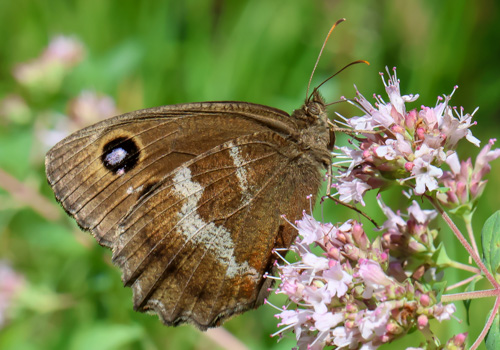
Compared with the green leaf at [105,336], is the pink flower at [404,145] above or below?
below

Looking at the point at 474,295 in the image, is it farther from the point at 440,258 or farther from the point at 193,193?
the point at 193,193

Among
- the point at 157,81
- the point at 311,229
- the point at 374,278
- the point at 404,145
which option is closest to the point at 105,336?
the point at 311,229

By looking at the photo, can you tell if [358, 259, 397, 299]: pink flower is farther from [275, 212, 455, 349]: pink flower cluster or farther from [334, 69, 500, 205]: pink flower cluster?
[334, 69, 500, 205]: pink flower cluster

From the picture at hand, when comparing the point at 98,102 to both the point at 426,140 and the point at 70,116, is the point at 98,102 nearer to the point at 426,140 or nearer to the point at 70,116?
the point at 70,116

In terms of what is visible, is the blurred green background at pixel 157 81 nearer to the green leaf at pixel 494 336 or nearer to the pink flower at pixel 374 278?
the green leaf at pixel 494 336

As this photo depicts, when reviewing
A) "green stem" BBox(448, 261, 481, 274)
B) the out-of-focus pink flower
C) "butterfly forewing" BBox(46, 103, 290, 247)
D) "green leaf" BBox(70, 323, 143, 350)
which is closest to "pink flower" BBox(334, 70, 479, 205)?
"green stem" BBox(448, 261, 481, 274)

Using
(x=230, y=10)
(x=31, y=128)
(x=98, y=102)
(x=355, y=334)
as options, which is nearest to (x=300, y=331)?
(x=355, y=334)

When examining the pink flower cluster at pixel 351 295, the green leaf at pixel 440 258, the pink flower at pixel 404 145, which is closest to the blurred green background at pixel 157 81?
the green leaf at pixel 440 258

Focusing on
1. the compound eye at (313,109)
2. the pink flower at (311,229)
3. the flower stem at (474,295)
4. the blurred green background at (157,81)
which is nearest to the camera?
the flower stem at (474,295)
